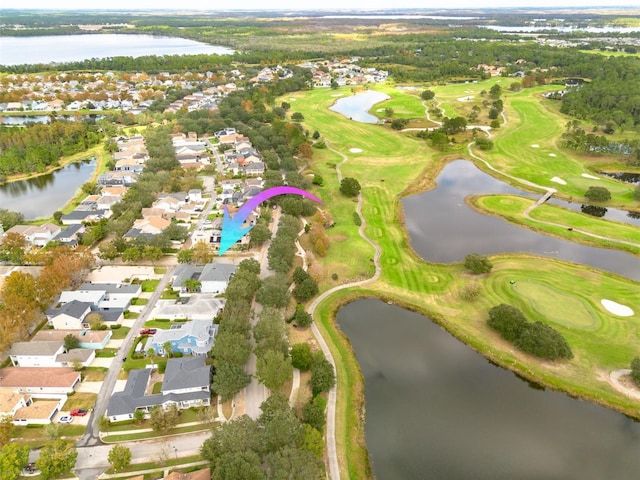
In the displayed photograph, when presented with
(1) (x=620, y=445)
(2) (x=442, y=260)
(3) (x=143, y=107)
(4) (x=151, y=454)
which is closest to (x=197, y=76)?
(3) (x=143, y=107)

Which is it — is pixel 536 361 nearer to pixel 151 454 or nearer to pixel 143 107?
pixel 151 454

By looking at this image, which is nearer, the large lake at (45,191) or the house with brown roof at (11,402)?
the house with brown roof at (11,402)

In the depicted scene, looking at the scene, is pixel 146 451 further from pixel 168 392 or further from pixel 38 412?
pixel 38 412

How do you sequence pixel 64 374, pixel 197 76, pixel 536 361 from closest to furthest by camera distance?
pixel 64 374 < pixel 536 361 < pixel 197 76

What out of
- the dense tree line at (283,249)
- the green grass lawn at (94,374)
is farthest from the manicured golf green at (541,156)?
the green grass lawn at (94,374)

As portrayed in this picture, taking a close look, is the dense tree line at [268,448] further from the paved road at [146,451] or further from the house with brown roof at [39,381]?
the house with brown roof at [39,381]
